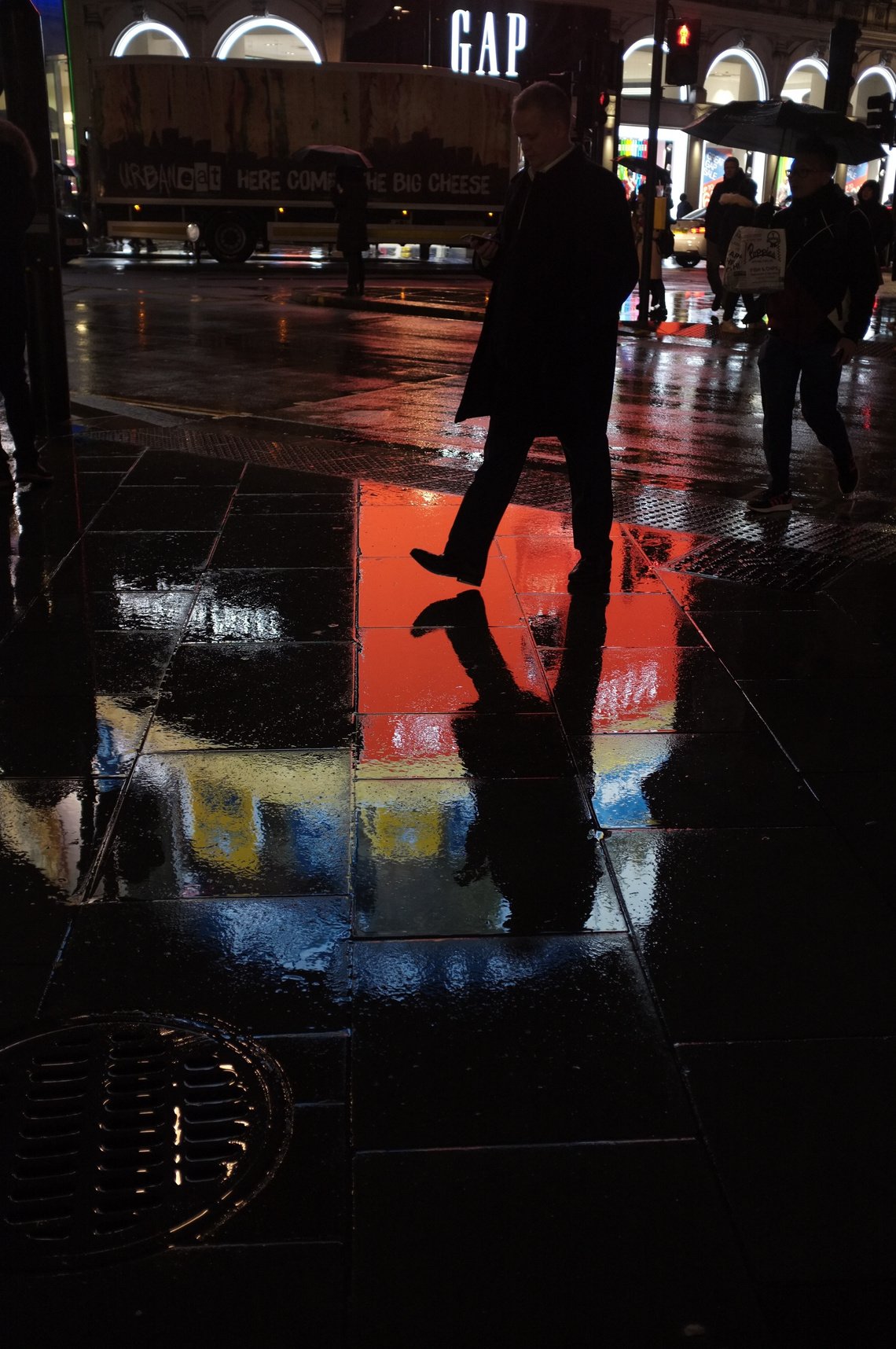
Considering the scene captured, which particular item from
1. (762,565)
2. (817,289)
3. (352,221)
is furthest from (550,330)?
(352,221)

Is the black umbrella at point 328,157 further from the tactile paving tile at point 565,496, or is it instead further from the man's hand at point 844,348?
the man's hand at point 844,348

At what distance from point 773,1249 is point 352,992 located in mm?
1015

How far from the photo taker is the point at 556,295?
510cm

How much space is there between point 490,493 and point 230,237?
26845 millimetres

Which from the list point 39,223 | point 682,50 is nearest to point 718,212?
point 682,50

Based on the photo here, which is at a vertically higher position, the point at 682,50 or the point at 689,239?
the point at 682,50

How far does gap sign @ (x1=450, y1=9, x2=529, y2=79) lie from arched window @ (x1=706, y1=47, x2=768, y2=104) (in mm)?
8801

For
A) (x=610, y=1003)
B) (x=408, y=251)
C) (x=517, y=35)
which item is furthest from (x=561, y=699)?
(x=517, y=35)

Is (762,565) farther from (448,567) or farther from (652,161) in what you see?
(652,161)

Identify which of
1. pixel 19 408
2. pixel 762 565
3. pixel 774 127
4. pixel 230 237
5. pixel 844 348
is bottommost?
pixel 230 237

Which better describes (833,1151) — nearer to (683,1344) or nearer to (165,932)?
(683,1344)

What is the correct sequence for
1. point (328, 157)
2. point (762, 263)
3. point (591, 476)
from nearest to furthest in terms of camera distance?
point (591, 476) < point (762, 263) < point (328, 157)

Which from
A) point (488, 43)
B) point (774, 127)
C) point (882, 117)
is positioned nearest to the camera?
point (774, 127)

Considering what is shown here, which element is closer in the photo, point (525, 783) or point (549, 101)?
point (525, 783)
